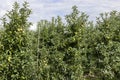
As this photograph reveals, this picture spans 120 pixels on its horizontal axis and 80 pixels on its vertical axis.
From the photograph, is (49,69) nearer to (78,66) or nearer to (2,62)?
(78,66)

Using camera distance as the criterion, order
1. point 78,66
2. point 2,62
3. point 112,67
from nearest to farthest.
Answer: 1. point 2,62
2. point 78,66
3. point 112,67

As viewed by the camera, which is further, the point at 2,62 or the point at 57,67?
the point at 57,67

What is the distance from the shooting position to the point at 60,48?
18.6 meters

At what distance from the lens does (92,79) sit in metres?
22.4

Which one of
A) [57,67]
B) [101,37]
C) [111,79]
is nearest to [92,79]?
[111,79]

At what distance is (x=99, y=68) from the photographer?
1962cm

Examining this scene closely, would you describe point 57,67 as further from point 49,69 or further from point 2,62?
point 2,62

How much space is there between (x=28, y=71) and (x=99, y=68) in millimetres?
6684

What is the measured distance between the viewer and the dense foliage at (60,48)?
14.1 metres

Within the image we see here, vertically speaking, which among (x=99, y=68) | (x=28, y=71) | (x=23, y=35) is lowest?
(x=99, y=68)

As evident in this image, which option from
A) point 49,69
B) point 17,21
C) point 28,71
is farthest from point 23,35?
point 49,69

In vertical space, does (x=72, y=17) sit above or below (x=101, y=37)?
above

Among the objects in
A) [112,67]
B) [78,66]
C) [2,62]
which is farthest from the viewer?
[112,67]

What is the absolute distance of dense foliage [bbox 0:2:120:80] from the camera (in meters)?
14.1
